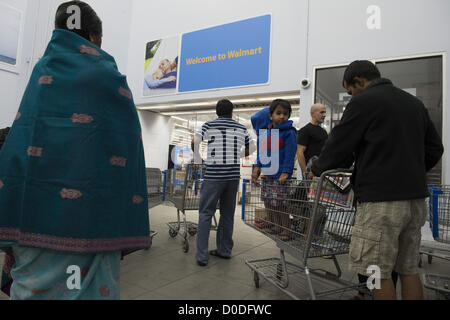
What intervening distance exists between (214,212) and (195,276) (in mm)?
702

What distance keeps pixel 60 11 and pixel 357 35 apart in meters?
5.35

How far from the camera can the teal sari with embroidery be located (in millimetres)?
1067

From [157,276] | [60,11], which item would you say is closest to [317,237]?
[157,276]

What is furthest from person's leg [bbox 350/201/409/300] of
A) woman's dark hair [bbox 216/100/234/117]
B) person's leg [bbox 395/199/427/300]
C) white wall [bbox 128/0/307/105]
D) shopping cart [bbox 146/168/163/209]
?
white wall [bbox 128/0/307/105]

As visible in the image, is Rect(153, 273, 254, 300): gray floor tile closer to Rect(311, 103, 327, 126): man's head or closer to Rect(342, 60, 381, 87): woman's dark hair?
Rect(342, 60, 381, 87): woman's dark hair

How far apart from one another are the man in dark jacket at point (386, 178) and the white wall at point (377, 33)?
377 centimetres

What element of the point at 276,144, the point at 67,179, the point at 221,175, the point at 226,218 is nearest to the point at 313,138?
the point at 276,144

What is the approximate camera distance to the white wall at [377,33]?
4.54 meters

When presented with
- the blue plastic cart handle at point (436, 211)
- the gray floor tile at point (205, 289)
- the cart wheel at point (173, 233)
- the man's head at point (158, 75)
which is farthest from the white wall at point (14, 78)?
the blue plastic cart handle at point (436, 211)

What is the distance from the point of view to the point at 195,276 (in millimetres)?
2498

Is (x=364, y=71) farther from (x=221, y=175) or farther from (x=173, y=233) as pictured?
(x=173, y=233)

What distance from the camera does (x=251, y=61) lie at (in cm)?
615
